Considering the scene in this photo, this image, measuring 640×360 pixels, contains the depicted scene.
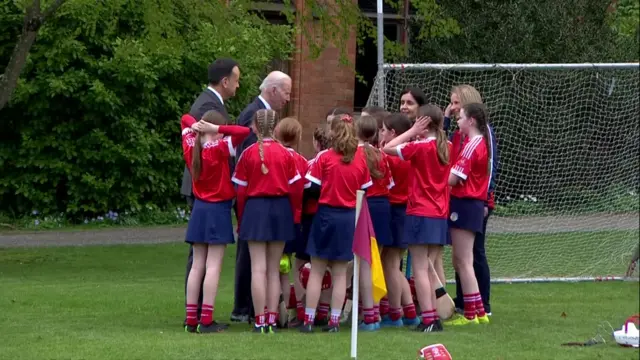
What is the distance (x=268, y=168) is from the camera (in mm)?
9773

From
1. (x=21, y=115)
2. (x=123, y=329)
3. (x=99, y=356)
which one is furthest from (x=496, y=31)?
(x=99, y=356)

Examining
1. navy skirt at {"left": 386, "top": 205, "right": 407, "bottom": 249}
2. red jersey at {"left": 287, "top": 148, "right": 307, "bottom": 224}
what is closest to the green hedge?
navy skirt at {"left": 386, "top": 205, "right": 407, "bottom": 249}

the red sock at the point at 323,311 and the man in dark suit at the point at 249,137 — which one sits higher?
the man in dark suit at the point at 249,137

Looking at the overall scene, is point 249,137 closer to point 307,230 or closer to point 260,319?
point 307,230

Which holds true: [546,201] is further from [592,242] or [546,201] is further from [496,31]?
[496,31]

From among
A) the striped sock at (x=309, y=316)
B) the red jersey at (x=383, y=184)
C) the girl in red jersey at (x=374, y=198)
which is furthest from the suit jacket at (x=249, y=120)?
the striped sock at (x=309, y=316)

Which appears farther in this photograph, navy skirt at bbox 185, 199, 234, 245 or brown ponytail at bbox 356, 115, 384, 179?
brown ponytail at bbox 356, 115, 384, 179

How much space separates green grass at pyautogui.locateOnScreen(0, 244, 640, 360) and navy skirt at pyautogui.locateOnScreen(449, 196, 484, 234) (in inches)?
34.6

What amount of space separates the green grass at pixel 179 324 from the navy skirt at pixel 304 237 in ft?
2.62

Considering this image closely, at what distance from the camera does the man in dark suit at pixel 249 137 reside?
10367 mm

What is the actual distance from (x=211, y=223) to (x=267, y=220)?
0.46m

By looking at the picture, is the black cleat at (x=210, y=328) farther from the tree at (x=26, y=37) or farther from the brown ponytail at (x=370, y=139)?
the tree at (x=26, y=37)

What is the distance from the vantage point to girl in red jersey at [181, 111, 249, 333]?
9758mm

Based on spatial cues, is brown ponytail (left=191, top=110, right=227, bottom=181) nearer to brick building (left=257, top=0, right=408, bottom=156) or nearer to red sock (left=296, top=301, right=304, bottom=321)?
red sock (left=296, top=301, right=304, bottom=321)
